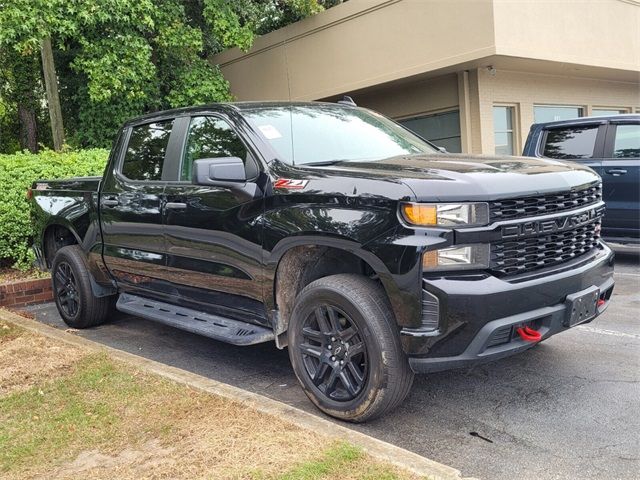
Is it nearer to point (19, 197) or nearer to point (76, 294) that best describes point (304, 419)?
point (76, 294)

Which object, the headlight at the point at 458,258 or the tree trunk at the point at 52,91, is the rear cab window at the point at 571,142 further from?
the tree trunk at the point at 52,91

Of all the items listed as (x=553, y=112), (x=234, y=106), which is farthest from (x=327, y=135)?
(x=553, y=112)

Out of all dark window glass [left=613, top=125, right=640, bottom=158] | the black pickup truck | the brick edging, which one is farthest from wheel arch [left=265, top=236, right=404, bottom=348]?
dark window glass [left=613, top=125, right=640, bottom=158]

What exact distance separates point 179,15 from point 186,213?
1034 centimetres

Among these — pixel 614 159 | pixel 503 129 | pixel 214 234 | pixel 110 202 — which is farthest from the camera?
pixel 503 129

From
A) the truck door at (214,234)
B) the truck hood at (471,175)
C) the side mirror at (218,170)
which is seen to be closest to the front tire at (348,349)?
the truck door at (214,234)

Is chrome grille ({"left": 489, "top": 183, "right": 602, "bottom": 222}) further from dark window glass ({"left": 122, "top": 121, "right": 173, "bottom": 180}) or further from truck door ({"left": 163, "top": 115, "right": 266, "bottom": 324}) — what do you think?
dark window glass ({"left": 122, "top": 121, "right": 173, "bottom": 180})

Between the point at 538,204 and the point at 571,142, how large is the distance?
18.8 feet

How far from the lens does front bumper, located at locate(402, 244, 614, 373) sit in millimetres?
3189

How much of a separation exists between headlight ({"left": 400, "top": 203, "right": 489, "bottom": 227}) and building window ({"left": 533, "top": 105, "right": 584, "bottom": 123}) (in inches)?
487

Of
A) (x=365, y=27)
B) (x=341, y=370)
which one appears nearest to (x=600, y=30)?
(x=365, y=27)

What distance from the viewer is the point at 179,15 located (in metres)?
13.6

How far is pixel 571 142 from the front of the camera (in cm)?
862

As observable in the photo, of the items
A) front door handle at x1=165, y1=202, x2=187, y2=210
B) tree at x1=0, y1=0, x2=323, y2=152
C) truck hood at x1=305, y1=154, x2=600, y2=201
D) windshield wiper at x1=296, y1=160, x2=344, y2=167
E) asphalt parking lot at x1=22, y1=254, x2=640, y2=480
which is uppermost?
tree at x1=0, y1=0, x2=323, y2=152
